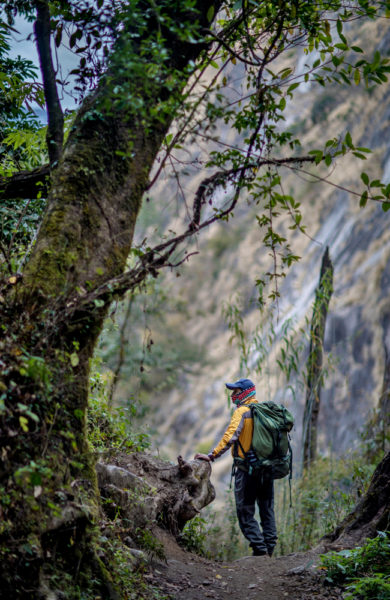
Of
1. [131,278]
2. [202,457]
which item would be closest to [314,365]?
[202,457]

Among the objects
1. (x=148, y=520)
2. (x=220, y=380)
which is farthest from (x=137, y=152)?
(x=220, y=380)

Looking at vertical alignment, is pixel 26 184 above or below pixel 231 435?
above

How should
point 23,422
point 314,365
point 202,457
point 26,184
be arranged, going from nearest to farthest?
point 23,422 < point 26,184 < point 202,457 < point 314,365

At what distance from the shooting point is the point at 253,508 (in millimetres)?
5555

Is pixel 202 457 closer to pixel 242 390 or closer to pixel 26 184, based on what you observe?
pixel 242 390

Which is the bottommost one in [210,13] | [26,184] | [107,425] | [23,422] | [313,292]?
[23,422]

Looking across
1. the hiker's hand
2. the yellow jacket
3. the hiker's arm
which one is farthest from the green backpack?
the hiker's hand

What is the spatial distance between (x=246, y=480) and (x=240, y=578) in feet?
3.94

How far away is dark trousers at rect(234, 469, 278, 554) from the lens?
17.9 ft

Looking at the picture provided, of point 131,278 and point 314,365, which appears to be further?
point 314,365

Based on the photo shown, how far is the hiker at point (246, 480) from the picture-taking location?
17.5 feet

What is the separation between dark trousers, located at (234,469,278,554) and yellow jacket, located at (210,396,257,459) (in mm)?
433

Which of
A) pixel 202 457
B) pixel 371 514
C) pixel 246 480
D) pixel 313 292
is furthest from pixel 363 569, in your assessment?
pixel 313 292

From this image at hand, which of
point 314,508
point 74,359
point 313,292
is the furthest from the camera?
point 313,292
